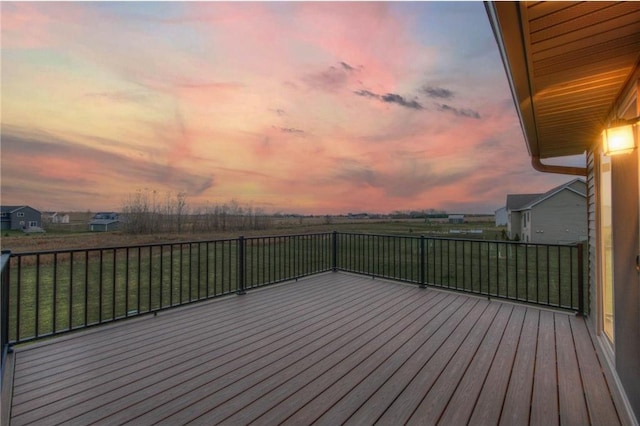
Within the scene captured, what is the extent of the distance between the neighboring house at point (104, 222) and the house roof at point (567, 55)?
933cm

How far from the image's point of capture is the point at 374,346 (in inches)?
100

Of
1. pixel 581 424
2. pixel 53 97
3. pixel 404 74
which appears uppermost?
pixel 404 74

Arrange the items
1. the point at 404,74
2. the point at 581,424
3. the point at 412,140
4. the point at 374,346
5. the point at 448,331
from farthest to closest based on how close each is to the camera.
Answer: the point at 412,140 < the point at 404,74 < the point at 448,331 < the point at 374,346 < the point at 581,424

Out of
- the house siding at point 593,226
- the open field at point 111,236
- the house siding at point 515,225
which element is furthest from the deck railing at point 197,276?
the house siding at point 515,225

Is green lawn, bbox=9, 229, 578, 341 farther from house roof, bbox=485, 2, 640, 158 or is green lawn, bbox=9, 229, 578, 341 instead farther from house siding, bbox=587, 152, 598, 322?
house roof, bbox=485, 2, 640, 158

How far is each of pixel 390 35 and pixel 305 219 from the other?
31.5 feet

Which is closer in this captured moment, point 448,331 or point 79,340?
point 79,340

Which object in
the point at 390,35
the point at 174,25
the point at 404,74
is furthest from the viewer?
the point at 404,74

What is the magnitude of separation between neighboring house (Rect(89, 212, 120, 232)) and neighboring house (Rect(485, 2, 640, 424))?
30.7ft

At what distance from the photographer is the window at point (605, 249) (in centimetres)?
252

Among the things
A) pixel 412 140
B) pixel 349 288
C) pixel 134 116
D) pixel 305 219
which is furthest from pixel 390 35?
pixel 305 219

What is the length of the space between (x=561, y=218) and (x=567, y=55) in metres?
21.1

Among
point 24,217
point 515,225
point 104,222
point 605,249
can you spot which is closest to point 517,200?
point 515,225

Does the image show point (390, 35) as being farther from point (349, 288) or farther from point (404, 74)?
point (349, 288)
